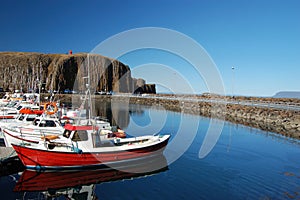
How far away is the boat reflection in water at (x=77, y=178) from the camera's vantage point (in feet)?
41.8

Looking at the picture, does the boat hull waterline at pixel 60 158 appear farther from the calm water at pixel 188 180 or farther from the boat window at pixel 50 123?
the boat window at pixel 50 123

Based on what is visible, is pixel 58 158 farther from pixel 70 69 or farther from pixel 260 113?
pixel 70 69

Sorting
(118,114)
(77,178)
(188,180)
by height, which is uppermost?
(118,114)

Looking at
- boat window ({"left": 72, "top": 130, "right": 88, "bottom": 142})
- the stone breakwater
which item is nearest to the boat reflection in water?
boat window ({"left": 72, "top": 130, "right": 88, "bottom": 142})

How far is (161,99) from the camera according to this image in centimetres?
8669

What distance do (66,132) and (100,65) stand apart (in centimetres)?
13624

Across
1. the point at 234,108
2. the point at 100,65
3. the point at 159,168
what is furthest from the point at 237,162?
the point at 100,65

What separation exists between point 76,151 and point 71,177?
5.36 ft

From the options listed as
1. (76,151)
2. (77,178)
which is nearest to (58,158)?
(76,151)

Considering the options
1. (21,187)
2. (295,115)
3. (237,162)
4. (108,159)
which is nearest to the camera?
(21,187)

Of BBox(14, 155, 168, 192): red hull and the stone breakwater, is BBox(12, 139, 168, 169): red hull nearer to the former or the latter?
BBox(14, 155, 168, 192): red hull

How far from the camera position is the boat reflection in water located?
12.7 metres

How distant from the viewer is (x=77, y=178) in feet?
47.5

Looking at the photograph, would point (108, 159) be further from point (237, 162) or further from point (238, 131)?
point (238, 131)
